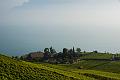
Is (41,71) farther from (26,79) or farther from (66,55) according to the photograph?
(66,55)

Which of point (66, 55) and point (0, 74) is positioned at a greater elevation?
point (66, 55)

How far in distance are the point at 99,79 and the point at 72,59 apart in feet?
429

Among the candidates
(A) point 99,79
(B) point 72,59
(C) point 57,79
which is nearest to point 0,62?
(C) point 57,79

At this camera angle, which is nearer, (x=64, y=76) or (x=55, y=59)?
(x=64, y=76)

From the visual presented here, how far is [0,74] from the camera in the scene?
41219 mm

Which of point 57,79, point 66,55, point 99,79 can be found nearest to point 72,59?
point 66,55

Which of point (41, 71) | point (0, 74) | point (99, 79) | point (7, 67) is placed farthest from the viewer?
point (99, 79)

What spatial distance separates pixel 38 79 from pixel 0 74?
5.88m

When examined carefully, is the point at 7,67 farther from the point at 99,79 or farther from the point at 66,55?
the point at 66,55

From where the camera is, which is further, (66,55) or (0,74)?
(66,55)

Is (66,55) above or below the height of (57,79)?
above

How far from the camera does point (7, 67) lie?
1750 inches

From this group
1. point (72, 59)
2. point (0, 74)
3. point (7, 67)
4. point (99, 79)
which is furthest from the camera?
point (72, 59)

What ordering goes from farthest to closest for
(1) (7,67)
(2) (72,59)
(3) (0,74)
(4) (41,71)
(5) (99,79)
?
(2) (72,59)
(5) (99,79)
(4) (41,71)
(1) (7,67)
(3) (0,74)
